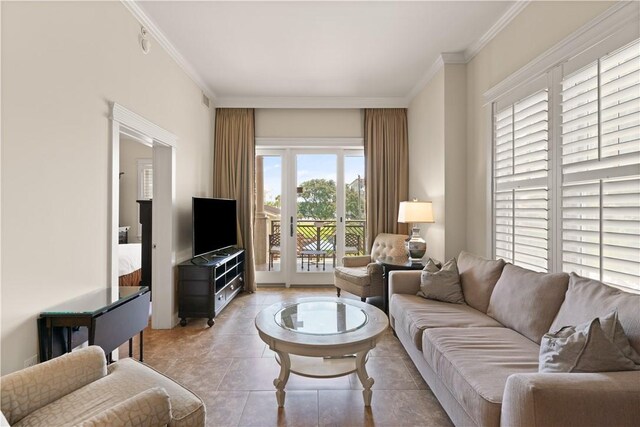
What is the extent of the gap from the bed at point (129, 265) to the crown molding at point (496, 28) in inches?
187

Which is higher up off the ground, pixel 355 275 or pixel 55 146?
pixel 55 146

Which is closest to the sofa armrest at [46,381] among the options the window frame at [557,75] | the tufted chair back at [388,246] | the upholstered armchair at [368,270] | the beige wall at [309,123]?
the upholstered armchair at [368,270]

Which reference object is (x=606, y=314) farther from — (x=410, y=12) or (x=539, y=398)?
(x=410, y=12)

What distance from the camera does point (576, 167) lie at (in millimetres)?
2047

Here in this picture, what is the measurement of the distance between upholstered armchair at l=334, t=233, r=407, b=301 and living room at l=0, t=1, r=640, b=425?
0.51 metres

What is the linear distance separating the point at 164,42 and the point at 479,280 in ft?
12.2

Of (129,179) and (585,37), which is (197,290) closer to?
(129,179)

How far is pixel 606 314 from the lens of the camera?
4.84ft

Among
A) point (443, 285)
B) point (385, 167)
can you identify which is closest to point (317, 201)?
point (385, 167)

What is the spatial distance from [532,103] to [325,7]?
1877mm

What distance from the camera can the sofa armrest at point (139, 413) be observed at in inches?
41.1

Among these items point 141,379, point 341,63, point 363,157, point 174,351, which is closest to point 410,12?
point 341,63

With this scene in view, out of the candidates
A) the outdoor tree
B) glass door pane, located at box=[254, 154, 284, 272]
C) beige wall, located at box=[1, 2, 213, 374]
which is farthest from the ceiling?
the outdoor tree

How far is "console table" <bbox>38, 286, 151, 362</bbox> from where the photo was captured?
1723 millimetres
